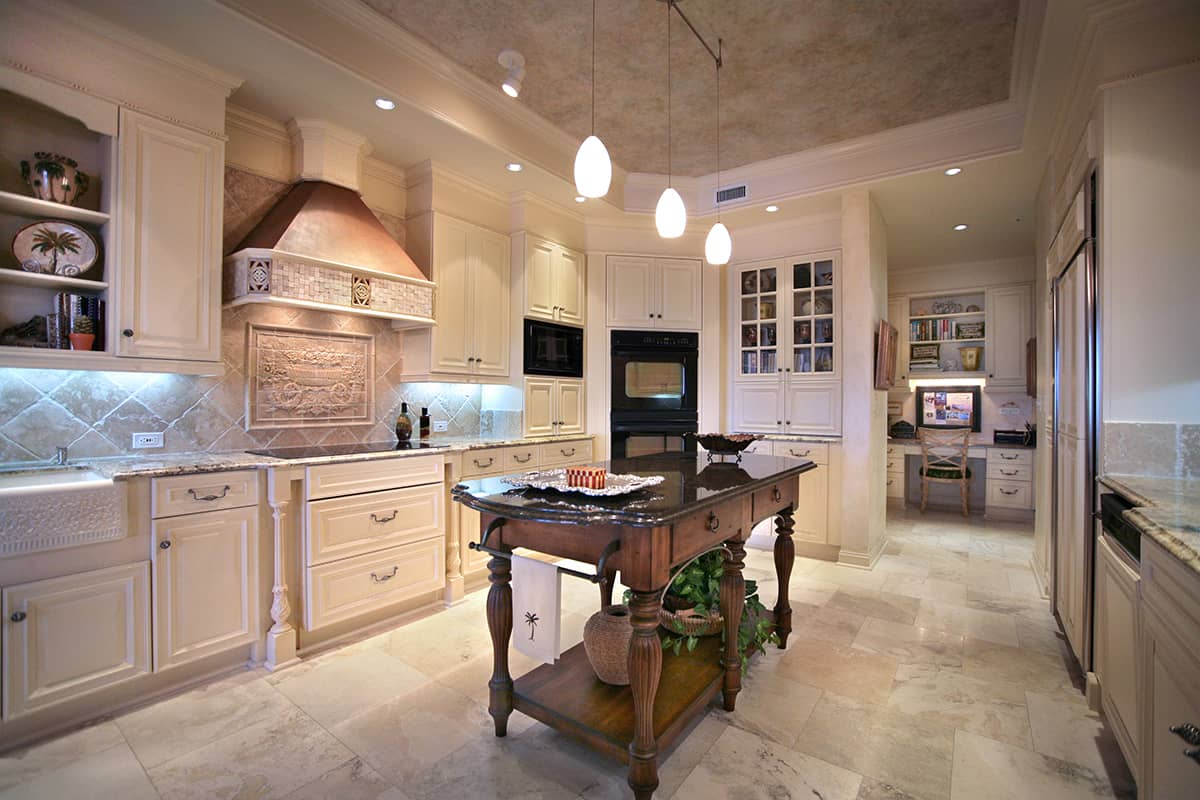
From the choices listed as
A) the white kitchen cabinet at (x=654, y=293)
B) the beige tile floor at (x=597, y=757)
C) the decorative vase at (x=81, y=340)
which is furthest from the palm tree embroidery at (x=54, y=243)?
the white kitchen cabinet at (x=654, y=293)

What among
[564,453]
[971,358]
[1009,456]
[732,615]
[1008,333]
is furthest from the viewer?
[971,358]

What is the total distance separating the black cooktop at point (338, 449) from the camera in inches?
106

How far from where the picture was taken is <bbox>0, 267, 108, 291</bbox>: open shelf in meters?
2.04

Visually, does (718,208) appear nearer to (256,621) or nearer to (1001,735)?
(1001,735)

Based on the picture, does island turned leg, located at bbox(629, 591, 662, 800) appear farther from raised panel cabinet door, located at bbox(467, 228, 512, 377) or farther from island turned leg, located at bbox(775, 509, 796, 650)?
raised panel cabinet door, located at bbox(467, 228, 512, 377)

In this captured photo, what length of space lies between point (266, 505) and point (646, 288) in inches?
131

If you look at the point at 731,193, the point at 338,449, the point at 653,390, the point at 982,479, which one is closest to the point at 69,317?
the point at 338,449

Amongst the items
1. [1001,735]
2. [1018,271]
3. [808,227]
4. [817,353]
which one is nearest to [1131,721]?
[1001,735]

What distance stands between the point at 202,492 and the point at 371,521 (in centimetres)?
76

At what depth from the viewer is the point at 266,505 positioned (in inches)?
96.4

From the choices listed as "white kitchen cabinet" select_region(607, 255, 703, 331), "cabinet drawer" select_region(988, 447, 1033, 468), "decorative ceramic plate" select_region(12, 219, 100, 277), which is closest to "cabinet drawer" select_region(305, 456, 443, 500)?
"decorative ceramic plate" select_region(12, 219, 100, 277)

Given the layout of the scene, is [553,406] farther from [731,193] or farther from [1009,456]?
[1009,456]

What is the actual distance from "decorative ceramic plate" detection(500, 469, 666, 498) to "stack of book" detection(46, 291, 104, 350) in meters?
1.91

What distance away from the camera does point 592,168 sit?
2.14 m
